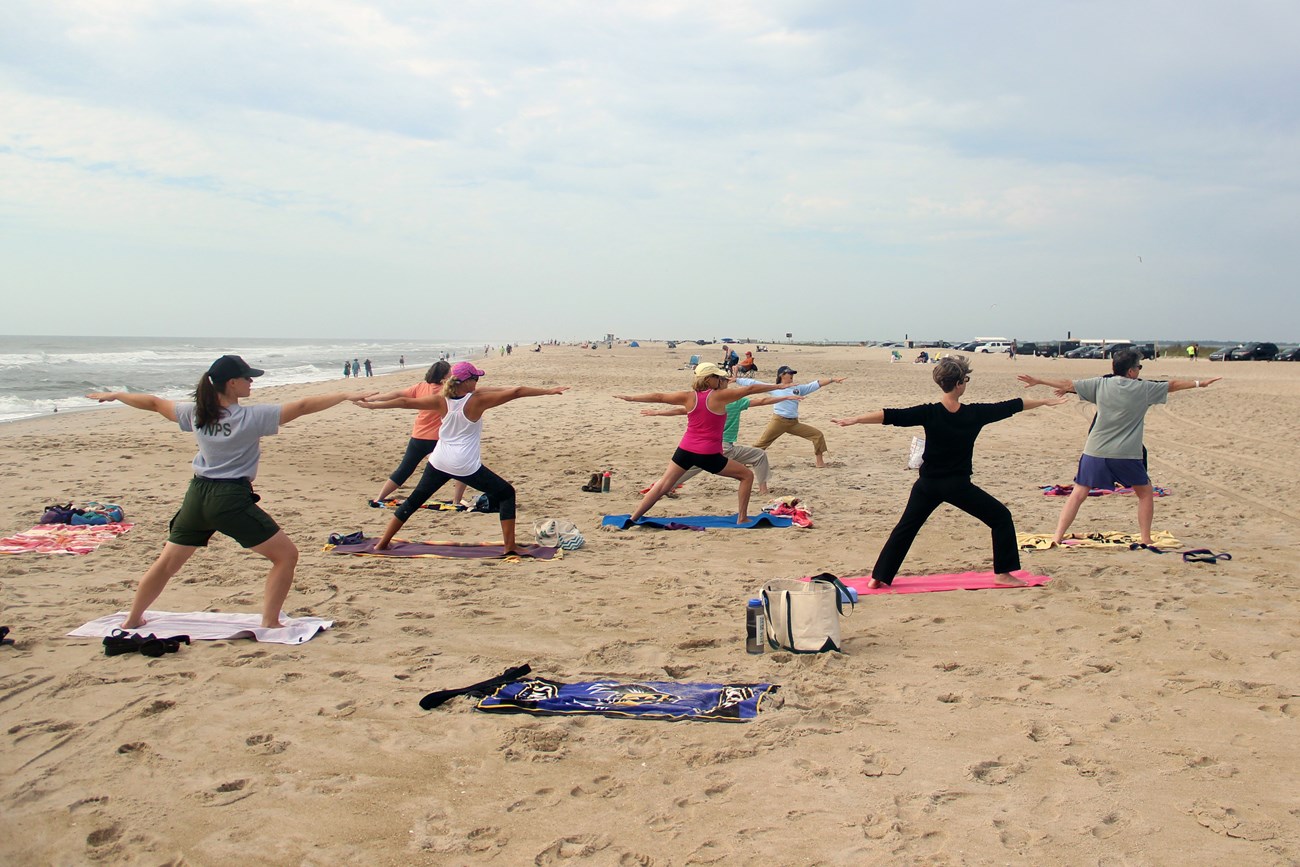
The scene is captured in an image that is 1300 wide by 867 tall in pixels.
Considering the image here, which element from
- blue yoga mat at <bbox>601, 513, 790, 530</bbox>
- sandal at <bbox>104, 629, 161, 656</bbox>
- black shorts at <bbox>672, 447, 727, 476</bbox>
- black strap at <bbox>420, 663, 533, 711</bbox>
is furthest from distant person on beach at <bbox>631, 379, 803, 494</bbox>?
sandal at <bbox>104, 629, 161, 656</bbox>

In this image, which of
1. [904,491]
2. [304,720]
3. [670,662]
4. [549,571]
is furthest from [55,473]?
[904,491]

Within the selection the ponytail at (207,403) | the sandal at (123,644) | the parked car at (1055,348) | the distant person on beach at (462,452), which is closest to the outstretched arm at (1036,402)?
the distant person on beach at (462,452)

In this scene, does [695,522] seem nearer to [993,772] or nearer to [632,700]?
[632,700]

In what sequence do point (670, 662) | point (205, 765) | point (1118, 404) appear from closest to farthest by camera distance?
1. point (205, 765)
2. point (670, 662)
3. point (1118, 404)

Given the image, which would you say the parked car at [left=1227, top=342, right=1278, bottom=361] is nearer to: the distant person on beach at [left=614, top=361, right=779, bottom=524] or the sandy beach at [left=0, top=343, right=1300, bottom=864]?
the sandy beach at [left=0, top=343, right=1300, bottom=864]

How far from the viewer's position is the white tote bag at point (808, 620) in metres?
5.27

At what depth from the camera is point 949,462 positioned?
652 centimetres

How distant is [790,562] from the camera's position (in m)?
7.81

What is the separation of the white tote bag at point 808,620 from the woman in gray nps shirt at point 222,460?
3053mm

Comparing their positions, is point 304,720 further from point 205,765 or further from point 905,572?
point 905,572

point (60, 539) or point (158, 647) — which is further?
point (60, 539)

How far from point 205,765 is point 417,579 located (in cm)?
325

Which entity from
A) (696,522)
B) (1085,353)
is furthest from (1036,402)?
(1085,353)

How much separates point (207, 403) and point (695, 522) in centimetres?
543
